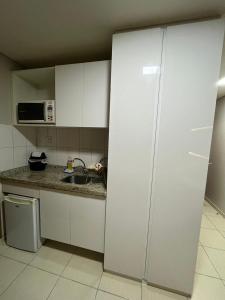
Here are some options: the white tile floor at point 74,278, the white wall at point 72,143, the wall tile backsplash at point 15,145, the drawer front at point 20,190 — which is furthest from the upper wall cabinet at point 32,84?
the white tile floor at point 74,278

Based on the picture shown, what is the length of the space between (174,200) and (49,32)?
1852 millimetres

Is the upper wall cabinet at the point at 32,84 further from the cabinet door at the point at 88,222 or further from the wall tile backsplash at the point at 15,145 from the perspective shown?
the cabinet door at the point at 88,222

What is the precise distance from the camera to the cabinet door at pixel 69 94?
1.55m

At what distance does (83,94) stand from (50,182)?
3.28ft

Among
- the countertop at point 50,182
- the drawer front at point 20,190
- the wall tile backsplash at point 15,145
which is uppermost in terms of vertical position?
the wall tile backsplash at point 15,145

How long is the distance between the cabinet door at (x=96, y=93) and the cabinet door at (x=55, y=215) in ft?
2.82

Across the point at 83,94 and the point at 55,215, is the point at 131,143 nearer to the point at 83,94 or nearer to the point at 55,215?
the point at 83,94

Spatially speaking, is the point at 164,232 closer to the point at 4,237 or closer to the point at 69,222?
the point at 69,222

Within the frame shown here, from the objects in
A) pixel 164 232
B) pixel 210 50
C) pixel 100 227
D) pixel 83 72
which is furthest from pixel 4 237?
pixel 210 50

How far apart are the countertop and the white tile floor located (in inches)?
30.9

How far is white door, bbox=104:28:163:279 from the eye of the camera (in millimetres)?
1159

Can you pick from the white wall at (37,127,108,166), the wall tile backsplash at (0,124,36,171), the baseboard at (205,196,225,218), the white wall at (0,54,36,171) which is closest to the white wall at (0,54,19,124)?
the white wall at (0,54,36,171)

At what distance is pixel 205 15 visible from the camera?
3.47 ft

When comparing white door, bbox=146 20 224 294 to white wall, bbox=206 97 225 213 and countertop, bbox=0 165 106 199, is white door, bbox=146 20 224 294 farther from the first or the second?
white wall, bbox=206 97 225 213
